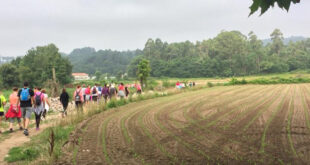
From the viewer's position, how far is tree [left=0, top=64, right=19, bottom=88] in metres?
63.0

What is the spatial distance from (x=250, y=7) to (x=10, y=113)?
9.60 m

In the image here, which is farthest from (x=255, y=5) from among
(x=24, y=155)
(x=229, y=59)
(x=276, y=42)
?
(x=276, y=42)

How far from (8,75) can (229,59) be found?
78.9 metres

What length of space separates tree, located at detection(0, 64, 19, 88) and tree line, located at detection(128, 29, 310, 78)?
48.6 m

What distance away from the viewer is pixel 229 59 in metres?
105

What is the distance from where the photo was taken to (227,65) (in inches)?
4023

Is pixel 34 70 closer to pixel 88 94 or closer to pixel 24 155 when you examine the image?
pixel 88 94

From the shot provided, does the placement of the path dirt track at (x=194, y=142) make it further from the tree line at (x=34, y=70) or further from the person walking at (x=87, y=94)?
the tree line at (x=34, y=70)

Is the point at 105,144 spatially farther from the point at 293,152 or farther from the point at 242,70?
the point at 242,70

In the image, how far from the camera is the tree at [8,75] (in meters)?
63.0

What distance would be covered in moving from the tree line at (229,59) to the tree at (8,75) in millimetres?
48622

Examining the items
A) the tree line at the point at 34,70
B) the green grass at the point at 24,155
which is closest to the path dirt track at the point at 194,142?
the green grass at the point at 24,155

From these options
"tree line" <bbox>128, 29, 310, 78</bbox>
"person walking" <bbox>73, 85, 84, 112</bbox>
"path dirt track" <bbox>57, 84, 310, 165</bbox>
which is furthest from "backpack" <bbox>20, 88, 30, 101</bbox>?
"tree line" <bbox>128, 29, 310, 78</bbox>

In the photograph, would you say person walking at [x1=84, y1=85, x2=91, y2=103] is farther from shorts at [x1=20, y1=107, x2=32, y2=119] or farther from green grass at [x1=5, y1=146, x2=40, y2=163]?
green grass at [x1=5, y1=146, x2=40, y2=163]
